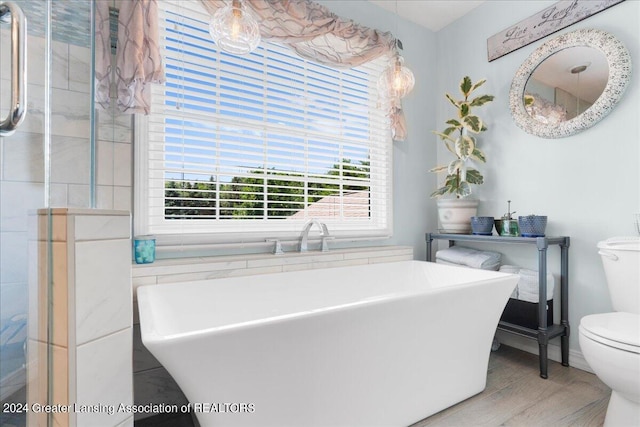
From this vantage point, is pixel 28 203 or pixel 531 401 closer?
pixel 28 203

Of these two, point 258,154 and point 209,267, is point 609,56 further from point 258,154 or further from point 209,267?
point 209,267

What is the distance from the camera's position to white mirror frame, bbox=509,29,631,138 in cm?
190

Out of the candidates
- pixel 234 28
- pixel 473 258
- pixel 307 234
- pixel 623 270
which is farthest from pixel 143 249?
pixel 623 270

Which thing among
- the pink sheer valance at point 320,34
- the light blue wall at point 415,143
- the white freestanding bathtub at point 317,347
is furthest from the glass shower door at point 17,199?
the light blue wall at point 415,143

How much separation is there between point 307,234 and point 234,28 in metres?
1.27

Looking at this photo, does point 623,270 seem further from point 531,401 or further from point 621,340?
point 531,401

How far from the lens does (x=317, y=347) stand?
3.99 feet

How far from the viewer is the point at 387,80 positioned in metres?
2.16

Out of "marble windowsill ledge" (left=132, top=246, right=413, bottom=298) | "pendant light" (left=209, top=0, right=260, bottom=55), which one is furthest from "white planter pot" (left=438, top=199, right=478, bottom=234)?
"pendant light" (left=209, top=0, right=260, bottom=55)

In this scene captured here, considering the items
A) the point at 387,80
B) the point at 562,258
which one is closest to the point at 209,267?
the point at 387,80

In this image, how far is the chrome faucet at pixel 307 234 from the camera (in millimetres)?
2242

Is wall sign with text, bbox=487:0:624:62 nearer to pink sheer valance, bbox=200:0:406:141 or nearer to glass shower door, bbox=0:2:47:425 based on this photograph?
pink sheer valance, bbox=200:0:406:141

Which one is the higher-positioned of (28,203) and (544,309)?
(28,203)

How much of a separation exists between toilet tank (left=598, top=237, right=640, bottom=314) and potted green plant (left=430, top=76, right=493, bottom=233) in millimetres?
894
